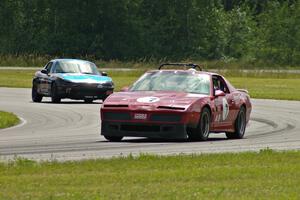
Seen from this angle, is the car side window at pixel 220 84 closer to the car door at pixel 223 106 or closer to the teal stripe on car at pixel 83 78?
the car door at pixel 223 106

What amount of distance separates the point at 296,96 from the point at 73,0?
5118 centimetres

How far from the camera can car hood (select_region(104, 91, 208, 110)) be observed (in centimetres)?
1825

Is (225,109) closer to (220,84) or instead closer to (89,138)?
(220,84)

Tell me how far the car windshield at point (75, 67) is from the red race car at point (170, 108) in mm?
13675

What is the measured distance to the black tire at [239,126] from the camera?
20547mm

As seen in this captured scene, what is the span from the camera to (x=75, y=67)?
1331 inches

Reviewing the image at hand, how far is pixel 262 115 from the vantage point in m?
28.0

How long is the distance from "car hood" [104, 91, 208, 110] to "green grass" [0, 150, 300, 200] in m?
3.06

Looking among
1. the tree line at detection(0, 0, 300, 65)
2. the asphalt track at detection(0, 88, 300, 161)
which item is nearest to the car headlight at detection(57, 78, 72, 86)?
the asphalt track at detection(0, 88, 300, 161)

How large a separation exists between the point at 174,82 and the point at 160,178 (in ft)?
25.2

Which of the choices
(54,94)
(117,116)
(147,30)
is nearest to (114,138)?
(117,116)

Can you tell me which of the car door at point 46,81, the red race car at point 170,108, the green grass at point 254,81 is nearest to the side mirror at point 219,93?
the red race car at point 170,108

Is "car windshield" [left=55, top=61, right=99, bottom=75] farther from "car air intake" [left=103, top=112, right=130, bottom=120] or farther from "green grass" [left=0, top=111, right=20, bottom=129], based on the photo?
"car air intake" [left=103, top=112, right=130, bottom=120]

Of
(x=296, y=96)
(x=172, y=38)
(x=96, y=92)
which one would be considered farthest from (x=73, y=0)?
(x=96, y=92)
